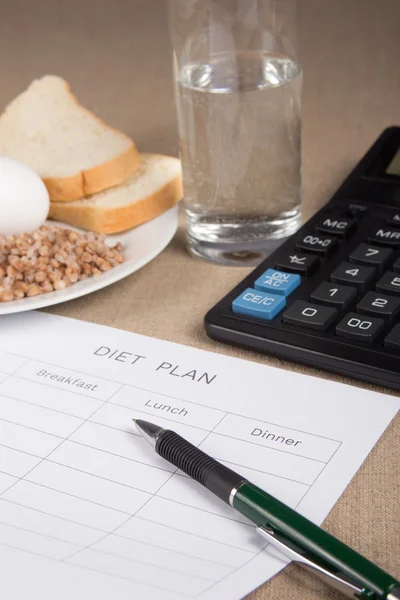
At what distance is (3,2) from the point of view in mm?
1600

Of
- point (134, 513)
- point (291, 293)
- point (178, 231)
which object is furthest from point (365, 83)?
point (134, 513)

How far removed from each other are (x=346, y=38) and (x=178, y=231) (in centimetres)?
63

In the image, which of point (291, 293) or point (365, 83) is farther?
point (365, 83)

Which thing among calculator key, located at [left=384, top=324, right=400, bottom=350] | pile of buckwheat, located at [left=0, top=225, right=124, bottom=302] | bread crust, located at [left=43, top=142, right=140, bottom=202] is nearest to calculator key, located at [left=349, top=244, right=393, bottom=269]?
calculator key, located at [left=384, top=324, right=400, bottom=350]

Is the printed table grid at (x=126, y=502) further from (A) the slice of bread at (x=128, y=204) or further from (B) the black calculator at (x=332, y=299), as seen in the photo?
(A) the slice of bread at (x=128, y=204)

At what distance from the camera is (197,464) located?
0.53m

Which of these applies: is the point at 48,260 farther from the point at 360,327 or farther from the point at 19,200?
the point at 360,327

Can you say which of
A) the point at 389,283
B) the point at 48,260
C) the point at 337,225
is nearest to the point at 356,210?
the point at 337,225

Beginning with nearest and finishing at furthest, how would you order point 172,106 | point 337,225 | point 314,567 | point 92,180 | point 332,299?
point 314,567 < point 332,299 < point 337,225 < point 92,180 < point 172,106

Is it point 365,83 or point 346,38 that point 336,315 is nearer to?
point 365,83

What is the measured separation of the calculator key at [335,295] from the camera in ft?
2.20

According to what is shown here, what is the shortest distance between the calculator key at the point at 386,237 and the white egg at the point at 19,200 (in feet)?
1.01

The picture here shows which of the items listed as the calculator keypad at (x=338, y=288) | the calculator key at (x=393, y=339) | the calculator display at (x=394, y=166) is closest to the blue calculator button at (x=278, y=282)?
the calculator keypad at (x=338, y=288)

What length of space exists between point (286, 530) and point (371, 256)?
1.03 ft
